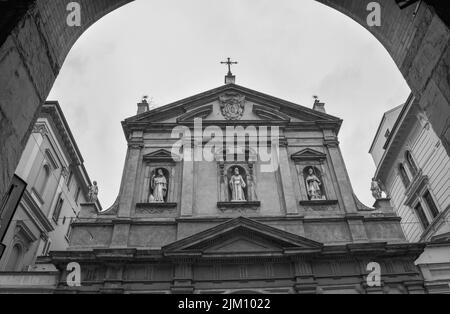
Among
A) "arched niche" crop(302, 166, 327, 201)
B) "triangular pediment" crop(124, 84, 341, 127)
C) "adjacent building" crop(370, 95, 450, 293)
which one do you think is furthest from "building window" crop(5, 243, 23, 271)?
"adjacent building" crop(370, 95, 450, 293)

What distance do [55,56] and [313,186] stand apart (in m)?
13.9

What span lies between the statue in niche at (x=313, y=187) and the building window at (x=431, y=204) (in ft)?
24.9

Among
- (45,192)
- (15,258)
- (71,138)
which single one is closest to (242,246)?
(15,258)

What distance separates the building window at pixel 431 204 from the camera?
64.9 feet

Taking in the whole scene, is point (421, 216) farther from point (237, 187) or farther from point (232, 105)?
point (232, 105)

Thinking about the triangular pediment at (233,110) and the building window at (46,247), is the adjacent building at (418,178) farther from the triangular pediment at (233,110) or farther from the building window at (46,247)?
the building window at (46,247)

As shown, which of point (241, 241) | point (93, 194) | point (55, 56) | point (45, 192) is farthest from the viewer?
point (45, 192)

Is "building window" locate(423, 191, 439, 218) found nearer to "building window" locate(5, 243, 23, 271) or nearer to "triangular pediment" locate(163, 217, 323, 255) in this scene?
"triangular pediment" locate(163, 217, 323, 255)

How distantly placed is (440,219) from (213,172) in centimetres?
1209

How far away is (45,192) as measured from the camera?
21.1 m

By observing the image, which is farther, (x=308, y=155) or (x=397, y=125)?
(x=397, y=125)

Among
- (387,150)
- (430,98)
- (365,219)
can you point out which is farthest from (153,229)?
(387,150)

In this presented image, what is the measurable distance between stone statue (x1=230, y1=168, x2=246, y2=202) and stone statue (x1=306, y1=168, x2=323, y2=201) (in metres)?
2.97

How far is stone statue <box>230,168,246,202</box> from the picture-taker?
16125 mm
